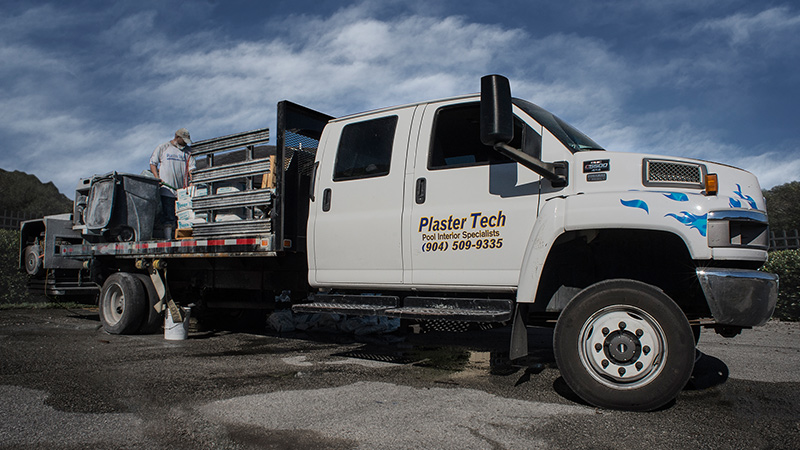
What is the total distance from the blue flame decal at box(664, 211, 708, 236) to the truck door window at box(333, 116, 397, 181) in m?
2.30

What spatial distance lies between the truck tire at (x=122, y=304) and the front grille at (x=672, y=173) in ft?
19.5

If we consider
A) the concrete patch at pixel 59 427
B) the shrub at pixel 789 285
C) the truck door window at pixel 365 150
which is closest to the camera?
the concrete patch at pixel 59 427

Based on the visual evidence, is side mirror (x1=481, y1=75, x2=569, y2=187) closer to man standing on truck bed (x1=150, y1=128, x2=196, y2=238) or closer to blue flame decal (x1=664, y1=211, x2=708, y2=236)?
blue flame decal (x1=664, y1=211, x2=708, y2=236)

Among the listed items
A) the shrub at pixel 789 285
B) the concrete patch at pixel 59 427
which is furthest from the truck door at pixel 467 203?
the shrub at pixel 789 285

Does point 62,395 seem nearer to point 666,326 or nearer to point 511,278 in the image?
point 511,278

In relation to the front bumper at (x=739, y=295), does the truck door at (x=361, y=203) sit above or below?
above

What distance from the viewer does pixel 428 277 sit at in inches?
176

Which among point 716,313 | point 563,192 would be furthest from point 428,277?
point 716,313

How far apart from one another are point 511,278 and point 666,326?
1.10 meters

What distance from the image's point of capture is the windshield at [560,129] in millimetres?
4156

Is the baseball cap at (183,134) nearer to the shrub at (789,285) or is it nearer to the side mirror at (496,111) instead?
the side mirror at (496,111)

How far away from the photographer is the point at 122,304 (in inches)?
274

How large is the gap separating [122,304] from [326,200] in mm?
3583

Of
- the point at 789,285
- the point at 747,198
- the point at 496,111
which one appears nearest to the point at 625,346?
the point at 747,198
